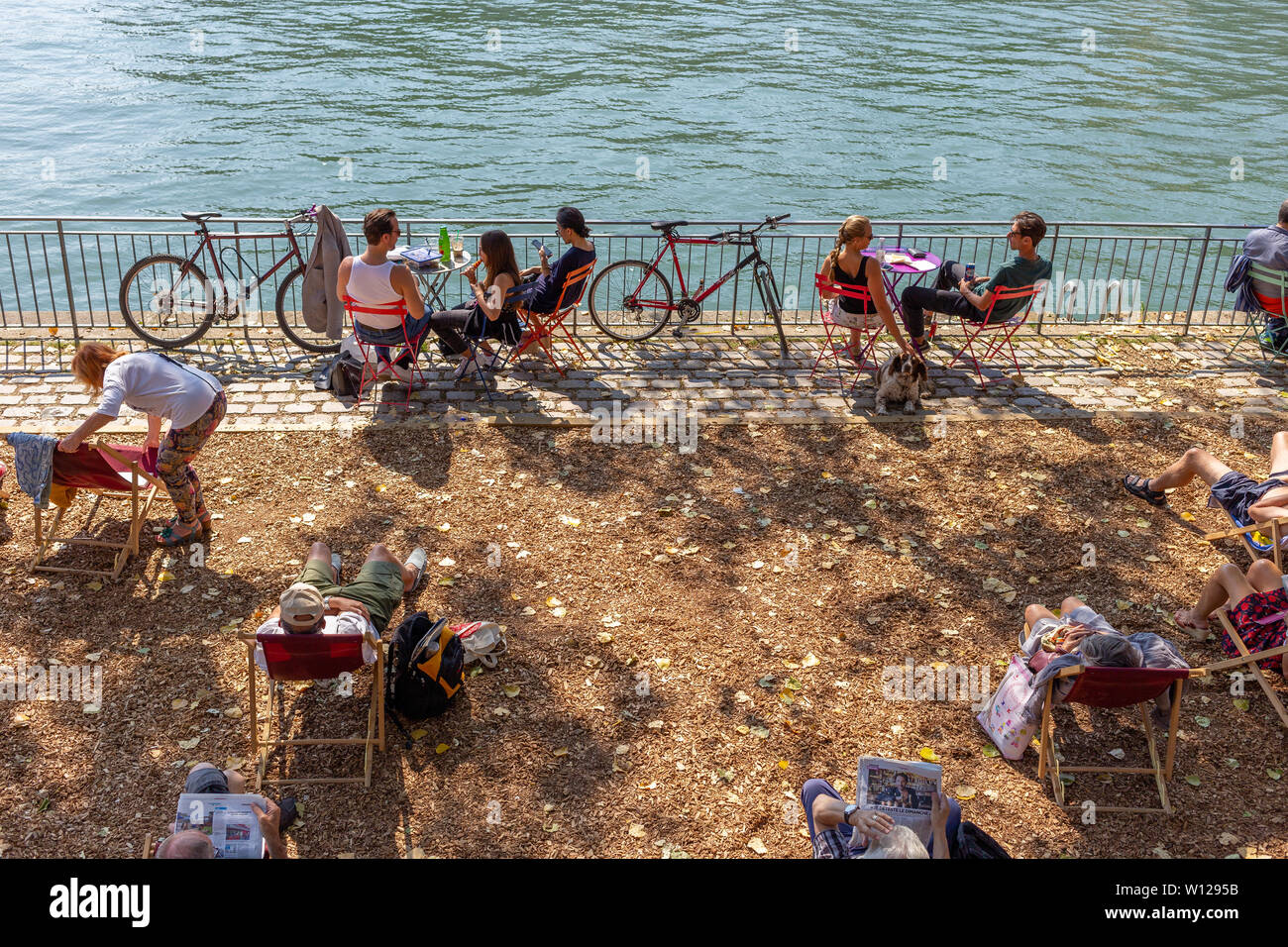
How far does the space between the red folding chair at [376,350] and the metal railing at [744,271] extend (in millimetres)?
1807

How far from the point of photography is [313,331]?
1187 centimetres

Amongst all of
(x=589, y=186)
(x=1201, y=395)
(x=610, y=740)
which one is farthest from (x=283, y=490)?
(x=589, y=186)

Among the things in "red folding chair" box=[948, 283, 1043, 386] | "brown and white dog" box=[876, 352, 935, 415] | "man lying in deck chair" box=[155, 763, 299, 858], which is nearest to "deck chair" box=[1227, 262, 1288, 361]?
"red folding chair" box=[948, 283, 1043, 386]

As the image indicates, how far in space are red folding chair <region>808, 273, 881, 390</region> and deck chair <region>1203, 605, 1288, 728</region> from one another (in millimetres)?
4830

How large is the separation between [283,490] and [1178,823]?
6.97 m

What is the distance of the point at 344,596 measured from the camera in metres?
6.98

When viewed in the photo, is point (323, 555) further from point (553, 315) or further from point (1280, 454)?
point (1280, 454)

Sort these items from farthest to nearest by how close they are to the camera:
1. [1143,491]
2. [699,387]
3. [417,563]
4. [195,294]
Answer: [195,294] < [699,387] < [1143,491] < [417,563]

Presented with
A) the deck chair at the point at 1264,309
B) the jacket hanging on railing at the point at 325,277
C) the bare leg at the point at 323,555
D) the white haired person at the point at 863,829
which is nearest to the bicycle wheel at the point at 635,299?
the jacket hanging on railing at the point at 325,277

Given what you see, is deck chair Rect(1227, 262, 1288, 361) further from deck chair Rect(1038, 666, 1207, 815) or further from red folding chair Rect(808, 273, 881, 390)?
deck chair Rect(1038, 666, 1207, 815)

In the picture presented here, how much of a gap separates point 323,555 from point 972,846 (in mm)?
4692

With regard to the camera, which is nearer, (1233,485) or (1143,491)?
(1233,485)

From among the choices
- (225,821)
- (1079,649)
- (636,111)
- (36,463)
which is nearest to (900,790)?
(1079,649)

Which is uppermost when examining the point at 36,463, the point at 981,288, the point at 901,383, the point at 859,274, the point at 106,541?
the point at 859,274
